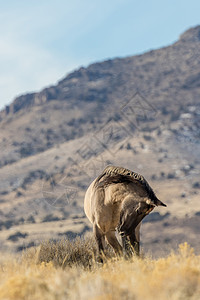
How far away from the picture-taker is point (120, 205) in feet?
24.6

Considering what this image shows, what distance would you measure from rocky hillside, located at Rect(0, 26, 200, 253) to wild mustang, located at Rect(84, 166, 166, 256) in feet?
21.1

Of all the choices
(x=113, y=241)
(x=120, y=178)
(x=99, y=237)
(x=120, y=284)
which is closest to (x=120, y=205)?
(x=120, y=178)

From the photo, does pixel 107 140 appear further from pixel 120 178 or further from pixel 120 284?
pixel 120 284

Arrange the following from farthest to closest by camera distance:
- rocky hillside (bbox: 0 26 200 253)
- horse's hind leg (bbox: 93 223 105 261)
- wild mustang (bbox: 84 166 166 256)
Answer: rocky hillside (bbox: 0 26 200 253) → horse's hind leg (bbox: 93 223 105 261) → wild mustang (bbox: 84 166 166 256)

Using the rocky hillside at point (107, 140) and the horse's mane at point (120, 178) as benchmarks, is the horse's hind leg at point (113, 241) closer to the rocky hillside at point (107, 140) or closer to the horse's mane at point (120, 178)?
the horse's mane at point (120, 178)

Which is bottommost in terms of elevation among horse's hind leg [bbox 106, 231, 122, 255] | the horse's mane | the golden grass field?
horse's hind leg [bbox 106, 231, 122, 255]

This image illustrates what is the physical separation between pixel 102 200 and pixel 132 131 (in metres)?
77.5

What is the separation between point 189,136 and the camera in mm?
80062

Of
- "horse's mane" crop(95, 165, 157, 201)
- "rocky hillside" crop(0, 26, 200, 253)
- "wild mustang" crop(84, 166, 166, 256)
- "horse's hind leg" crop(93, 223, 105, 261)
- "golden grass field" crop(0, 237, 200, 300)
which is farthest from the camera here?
"rocky hillside" crop(0, 26, 200, 253)

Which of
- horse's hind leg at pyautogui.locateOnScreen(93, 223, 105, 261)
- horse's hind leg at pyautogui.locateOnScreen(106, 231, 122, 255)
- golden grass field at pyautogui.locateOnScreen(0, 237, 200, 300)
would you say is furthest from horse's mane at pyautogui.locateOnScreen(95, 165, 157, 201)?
golden grass field at pyautogui.locateOnScreen(0, 237, 200, 300)

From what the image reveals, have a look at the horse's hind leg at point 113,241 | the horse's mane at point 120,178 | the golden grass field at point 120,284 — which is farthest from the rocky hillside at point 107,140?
the golden grass field at point 120,284

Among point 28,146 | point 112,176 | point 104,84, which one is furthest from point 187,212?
point 104,84

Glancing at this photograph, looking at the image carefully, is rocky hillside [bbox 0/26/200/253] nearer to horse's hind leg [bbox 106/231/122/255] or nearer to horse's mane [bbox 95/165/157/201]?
horse's hind leg [bbox 106/231/122/255]

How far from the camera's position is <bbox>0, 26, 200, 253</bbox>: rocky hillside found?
5292 cm
